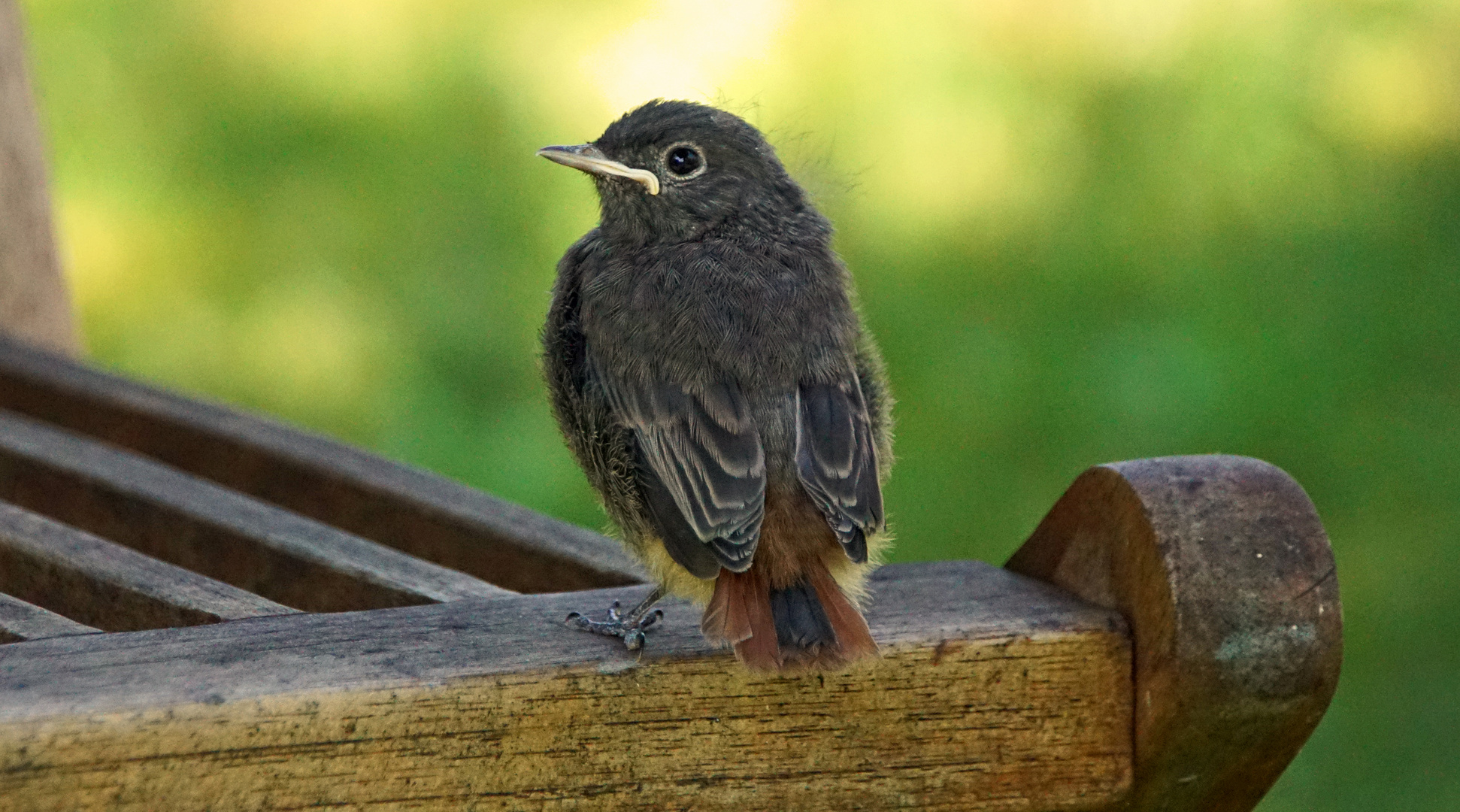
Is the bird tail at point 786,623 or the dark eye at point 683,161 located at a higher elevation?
the dark eye at point 683,161

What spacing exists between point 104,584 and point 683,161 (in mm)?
1214

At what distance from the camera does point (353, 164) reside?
6488mm

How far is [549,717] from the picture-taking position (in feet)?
7.07

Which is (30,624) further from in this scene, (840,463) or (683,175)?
(683,175)

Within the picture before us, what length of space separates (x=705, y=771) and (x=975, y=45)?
5.03 meters

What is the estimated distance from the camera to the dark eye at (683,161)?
3025mm

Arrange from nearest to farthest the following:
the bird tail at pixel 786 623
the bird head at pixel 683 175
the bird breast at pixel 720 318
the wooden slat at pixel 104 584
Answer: the bird tail at pixel 786 623 → the wooden slat at pixel 104 584 → the bird breast at pixel 720 318 → the bird head at pixel 683 175

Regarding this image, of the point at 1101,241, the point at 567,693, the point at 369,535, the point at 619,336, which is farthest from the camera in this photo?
the point at 1101,241

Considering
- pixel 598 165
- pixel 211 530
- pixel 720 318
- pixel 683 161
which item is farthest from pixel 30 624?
pixel 683 161

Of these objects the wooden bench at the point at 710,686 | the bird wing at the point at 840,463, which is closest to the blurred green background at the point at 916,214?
the bird wing at the point at 840,463

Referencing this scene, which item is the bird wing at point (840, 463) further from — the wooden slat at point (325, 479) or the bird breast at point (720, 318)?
the wooden slat at point (325, 479)

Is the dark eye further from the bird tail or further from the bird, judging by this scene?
the bird tail

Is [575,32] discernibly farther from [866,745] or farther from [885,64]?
[866,745]

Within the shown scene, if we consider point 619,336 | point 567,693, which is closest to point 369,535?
point 619,336
